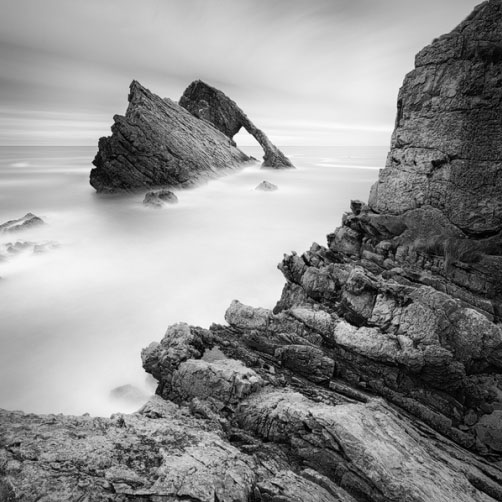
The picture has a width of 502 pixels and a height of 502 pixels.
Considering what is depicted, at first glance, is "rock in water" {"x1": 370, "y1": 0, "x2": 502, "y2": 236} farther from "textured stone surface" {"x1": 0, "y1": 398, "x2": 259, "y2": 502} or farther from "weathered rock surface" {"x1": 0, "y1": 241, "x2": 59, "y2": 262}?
"weathered rock surface" {"x1": 0, "y1": 241, "x2": 59, "y2": 262}

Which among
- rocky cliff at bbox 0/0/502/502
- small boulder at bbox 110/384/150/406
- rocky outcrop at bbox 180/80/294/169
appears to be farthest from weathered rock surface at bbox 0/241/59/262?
rocky outcrop at bbox 180/80/294/169

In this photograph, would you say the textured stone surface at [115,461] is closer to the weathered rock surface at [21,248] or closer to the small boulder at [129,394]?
the small boulder at [129,394]

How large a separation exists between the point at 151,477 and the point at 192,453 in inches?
37.8

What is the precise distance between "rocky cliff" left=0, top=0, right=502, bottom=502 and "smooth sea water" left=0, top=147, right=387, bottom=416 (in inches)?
223

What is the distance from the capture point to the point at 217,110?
67062 mm

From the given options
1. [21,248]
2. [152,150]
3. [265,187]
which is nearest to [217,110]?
[265,187]

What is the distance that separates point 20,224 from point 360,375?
119ft

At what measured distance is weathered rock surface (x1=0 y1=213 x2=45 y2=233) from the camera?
103 ft

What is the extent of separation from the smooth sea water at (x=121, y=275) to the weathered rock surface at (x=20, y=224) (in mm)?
749

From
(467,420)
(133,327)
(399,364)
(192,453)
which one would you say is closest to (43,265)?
(133,327)

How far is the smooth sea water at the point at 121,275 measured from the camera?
14828 millimetres

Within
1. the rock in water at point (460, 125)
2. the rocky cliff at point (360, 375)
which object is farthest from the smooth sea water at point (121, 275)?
the rock in water at point (460, 125)

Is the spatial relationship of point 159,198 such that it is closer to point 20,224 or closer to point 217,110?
point 20,224

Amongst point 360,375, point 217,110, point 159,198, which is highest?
point 217,110
